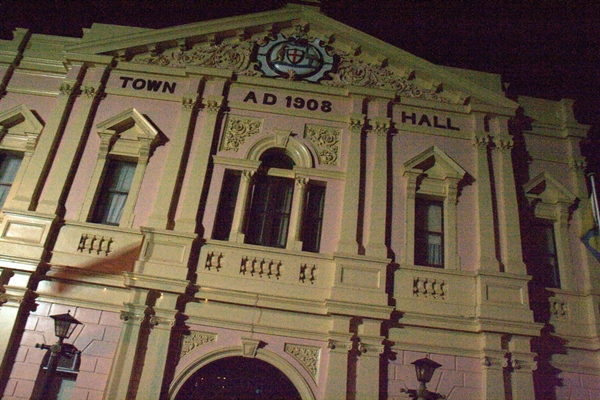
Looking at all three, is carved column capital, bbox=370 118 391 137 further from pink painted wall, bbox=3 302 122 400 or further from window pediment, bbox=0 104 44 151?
window pediment, bbox=0 104 44 151

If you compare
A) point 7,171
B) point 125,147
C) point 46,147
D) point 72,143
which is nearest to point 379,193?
point 125,147

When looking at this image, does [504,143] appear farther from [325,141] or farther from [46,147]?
[46,147]

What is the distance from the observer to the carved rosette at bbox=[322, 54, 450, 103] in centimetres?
1176

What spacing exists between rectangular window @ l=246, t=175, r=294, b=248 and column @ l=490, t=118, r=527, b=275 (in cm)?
455

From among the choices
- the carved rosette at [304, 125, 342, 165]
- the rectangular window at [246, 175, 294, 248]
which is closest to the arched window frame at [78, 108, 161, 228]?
the rectangular window at [246, 175, 294, 248]

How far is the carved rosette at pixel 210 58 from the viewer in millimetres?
11805

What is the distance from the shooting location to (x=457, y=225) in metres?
10.3

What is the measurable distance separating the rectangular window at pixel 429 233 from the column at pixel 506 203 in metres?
1.24

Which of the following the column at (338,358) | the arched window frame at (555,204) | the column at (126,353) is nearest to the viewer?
the column at (126,353)

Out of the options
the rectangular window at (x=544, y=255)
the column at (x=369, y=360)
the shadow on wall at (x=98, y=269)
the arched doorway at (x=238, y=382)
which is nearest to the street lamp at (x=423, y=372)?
the column at (x=369, y=360)

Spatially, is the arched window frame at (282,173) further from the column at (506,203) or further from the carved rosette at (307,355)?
the column at (506,203)

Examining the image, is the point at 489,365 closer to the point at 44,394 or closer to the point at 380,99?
the point at 380,99

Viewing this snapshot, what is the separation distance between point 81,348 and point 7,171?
4738 mm

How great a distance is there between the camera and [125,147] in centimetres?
1079
